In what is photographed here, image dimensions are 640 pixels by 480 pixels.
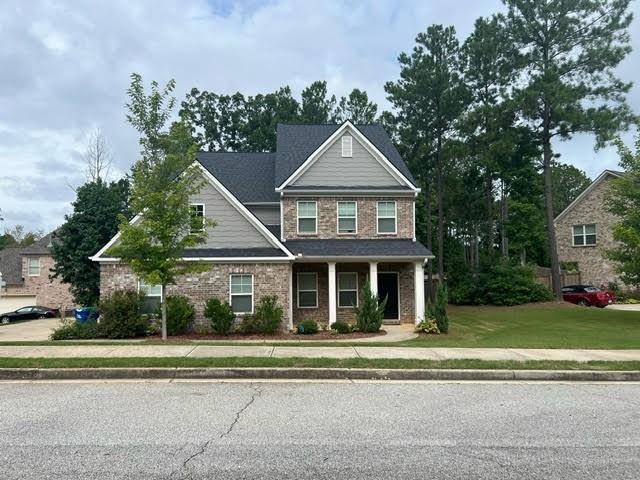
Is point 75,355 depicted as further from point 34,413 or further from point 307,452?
point 307,452

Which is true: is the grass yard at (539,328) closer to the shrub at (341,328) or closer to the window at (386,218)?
the shrub at (341,328)

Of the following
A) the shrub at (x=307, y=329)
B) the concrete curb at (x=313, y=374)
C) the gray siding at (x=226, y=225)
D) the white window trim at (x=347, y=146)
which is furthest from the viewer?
the white window trim at (x=347, y=146)

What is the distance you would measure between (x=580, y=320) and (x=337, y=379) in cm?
1753

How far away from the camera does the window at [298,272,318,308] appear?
71.4 ft

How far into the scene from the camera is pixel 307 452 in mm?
5492

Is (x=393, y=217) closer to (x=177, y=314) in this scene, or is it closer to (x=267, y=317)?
(x=267, y=317)

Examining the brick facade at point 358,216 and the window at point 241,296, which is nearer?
the window at point 241,296

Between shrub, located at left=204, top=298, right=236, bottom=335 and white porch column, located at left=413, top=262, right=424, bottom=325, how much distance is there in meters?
7.53

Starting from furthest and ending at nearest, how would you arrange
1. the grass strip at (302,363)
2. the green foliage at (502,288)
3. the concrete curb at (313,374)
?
1. the green foliage at (502,288)
2. the grass strip at (302,363)
3. the concrete curb at (313,374)

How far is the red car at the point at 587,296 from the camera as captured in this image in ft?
104

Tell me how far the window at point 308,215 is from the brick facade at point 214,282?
140 inches

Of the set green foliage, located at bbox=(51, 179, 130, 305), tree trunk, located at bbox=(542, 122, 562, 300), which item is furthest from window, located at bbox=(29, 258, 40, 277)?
tree trunk, located at bbox=(542, 122, 562, 300)

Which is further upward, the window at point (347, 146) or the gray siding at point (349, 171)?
the window at point (347, 146)

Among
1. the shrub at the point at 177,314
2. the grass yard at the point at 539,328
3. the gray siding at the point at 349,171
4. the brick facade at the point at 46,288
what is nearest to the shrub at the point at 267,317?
the shrub at the point at 177,314
